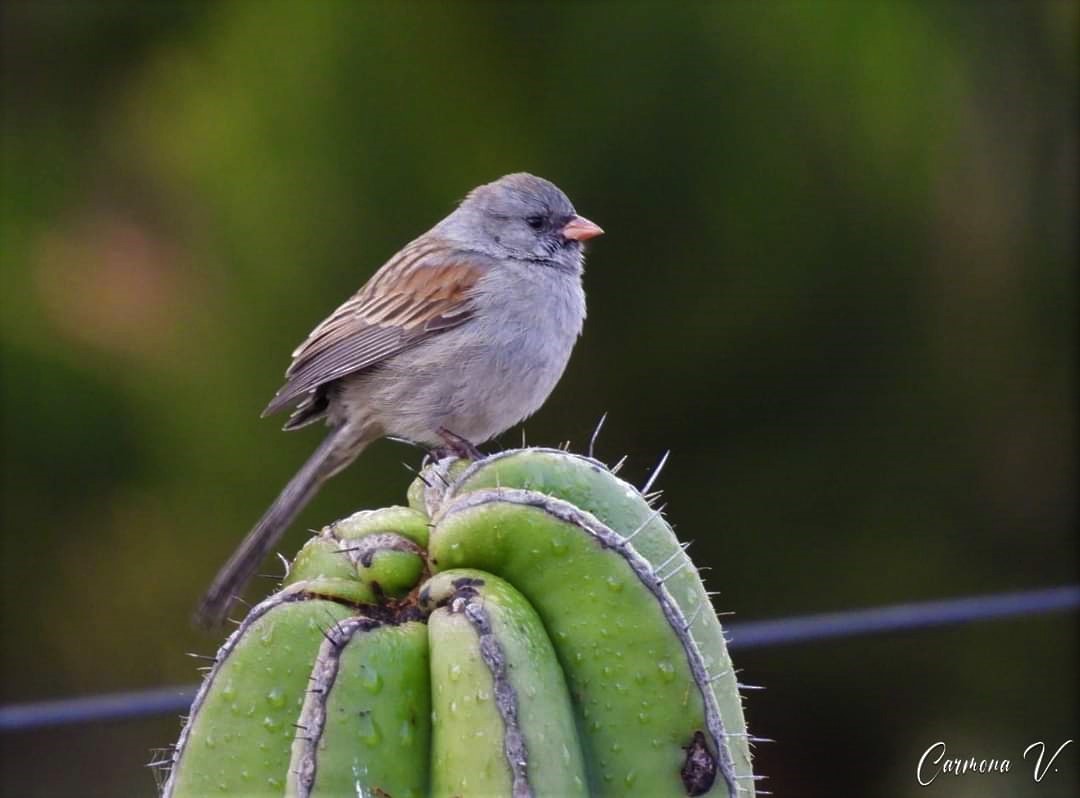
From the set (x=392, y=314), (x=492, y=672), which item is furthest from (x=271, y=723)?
(x=392, y=314)

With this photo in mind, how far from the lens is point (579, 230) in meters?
4.89

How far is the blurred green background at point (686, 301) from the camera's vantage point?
5.47 m

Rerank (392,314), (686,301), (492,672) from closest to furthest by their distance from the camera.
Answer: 1. (492,672)
2. (392,314)
3. (686,301)

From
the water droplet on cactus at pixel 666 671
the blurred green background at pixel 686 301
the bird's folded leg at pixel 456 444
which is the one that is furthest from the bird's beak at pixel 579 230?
the water droplet on cactus at pixel 666 671

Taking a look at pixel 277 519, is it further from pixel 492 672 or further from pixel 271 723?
pixel 492 672

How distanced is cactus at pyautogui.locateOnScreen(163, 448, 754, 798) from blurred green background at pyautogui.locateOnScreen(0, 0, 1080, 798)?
319cm

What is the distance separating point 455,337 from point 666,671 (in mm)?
3084

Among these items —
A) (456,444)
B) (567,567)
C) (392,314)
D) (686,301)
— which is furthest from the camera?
(686,301)

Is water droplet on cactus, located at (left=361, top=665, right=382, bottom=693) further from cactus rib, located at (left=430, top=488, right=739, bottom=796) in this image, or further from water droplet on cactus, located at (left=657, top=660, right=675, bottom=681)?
water droplet on cactus, located at (left=657, top=660, right=675, bottom=681)

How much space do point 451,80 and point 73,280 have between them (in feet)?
5.91

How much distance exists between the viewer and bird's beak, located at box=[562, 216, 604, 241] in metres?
4.86

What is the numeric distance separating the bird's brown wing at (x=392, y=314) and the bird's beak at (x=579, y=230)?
1.01 feet

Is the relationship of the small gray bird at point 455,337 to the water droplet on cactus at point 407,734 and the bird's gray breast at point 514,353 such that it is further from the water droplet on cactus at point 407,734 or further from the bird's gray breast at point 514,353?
the water droplet on cactus at point 407,734

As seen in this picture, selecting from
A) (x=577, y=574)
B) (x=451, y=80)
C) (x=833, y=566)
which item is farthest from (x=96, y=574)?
(x=577, y=574)
